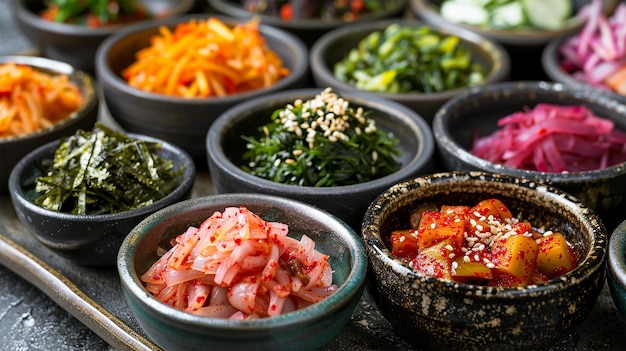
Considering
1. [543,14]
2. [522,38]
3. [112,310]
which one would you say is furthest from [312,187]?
[543,14]

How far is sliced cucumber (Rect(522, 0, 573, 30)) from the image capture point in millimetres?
4766

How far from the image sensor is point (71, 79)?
4.12m

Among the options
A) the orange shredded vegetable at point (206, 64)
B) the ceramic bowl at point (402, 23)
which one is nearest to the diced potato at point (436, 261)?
the ceramic bowl at point (402, 23)

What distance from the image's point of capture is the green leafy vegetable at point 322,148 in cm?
319

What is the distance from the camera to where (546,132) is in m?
3.37

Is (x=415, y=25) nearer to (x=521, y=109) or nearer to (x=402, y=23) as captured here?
(x=402, y=23)

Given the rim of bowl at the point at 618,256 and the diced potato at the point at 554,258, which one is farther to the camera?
the diced potato at the point at 554,258

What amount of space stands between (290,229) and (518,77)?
98.2 inches

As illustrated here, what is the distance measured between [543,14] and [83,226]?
319 centimetres

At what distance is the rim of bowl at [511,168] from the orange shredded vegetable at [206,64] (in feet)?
3.21

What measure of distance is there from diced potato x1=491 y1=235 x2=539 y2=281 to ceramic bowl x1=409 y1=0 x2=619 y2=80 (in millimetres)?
2197

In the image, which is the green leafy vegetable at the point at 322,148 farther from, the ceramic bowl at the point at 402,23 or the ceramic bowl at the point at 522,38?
the ceramic bowl at the point at 522,38

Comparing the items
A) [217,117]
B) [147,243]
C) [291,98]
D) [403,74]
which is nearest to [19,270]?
[147,243]

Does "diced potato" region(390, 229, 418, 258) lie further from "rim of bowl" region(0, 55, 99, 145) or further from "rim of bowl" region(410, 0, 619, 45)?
"rim of bowl" region(410, 0, 619, 45)
